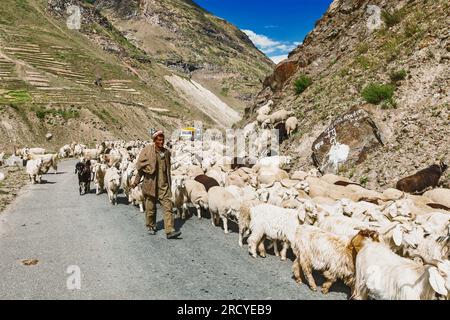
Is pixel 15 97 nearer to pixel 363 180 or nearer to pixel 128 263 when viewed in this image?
pixel 363 180

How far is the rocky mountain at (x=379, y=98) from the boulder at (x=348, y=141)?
40 millimetres

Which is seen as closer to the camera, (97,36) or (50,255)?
(50,255)

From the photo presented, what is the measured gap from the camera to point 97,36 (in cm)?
11444

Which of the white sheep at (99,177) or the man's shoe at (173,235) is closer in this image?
the man's shoe at (173,235)

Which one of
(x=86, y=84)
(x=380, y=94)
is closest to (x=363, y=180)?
(x=380, y=94)

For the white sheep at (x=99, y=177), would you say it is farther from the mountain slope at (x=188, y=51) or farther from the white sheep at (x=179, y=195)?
the mountain slope at (x=188, y=51)

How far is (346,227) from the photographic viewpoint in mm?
7633

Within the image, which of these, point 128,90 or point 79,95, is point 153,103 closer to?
point 128,90

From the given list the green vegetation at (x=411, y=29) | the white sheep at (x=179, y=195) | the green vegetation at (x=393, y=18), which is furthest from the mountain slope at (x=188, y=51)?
the white sheep at (x=179, y=195)

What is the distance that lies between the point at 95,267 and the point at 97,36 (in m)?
119

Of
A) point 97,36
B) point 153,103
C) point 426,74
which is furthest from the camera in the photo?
point 97,36

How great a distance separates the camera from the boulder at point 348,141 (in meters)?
15.6

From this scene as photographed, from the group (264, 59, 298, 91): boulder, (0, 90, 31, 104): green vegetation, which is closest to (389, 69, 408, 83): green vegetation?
(264, 59, 298, 91): boulder
